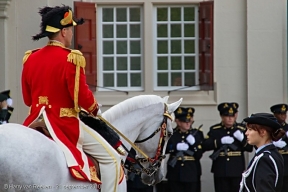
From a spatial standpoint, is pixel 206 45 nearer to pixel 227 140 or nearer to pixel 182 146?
pixel 227 140

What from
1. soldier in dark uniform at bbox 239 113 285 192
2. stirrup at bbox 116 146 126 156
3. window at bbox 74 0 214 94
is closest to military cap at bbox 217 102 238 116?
window at bbox 74 0 214 94

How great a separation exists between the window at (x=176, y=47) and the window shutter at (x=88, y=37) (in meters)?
1.12

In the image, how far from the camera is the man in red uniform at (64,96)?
732cm

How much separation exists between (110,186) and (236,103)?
6652mm

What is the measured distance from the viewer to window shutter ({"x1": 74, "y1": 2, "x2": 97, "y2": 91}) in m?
14.5

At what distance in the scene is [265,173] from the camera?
6.68 meters

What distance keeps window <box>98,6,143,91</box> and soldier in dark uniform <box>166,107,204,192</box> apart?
177 centimetres

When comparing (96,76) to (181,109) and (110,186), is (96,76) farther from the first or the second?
(110,186)

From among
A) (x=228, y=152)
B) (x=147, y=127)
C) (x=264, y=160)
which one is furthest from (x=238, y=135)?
(x=264, y=160)

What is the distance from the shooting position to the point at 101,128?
25.4ft

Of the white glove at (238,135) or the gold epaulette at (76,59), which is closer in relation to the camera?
the gold epaulette at (76,59)

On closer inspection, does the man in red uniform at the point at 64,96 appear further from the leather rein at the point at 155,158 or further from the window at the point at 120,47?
the window at the point at 120,47

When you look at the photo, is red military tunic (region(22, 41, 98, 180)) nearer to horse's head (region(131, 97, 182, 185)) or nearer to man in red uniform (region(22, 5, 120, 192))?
man in red uniform (region(22, 5, 120, 192))

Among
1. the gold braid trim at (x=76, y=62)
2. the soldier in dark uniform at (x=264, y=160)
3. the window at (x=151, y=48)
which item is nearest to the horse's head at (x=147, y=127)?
the gold braid trim at (x=76, y=62)
